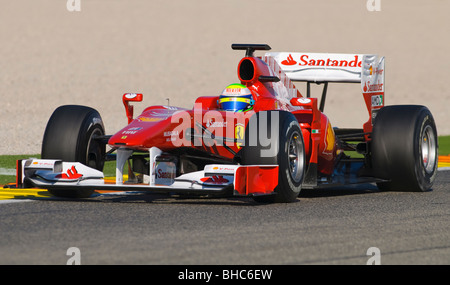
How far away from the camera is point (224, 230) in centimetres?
773

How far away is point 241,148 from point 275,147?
3.01ft

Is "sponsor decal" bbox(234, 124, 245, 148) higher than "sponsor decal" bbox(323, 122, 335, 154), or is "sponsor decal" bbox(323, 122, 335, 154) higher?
"sponsor decal" bbox(234, 124, 245, 148)

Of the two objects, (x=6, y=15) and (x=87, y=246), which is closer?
(x=87, y=246)

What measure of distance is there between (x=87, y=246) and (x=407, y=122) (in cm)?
561

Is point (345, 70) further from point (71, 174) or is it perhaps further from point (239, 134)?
point (71, 174)

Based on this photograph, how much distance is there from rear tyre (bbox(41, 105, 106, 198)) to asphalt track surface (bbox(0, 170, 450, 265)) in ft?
1.51

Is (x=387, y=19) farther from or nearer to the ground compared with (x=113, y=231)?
farther from the ground

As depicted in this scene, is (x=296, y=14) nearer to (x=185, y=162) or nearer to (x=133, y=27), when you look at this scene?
(x=133, y=27)

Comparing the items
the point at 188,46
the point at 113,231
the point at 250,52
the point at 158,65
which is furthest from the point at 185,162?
the point at 188,46

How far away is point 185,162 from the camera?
33.7ft

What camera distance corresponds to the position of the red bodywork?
384 inches

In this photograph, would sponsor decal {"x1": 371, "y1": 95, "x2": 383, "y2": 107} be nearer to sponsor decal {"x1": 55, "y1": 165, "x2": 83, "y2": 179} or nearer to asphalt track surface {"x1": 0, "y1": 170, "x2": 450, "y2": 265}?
asphalt track surface {"x1": 0, "y1": 170, "x2": 450, "y2": 265}

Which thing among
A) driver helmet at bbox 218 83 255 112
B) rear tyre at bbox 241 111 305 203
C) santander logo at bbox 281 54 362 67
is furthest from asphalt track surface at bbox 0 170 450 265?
santander logo at bbox 281 54 362 67

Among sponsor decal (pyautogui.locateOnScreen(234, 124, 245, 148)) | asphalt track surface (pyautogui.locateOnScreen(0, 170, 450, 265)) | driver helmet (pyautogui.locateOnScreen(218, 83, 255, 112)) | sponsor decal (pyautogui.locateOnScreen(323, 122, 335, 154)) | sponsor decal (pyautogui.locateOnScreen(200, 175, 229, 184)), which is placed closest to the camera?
asphalt track surface (pyautogui.locateOnScreen(0, 170, 450, 265))
